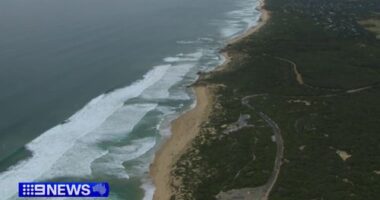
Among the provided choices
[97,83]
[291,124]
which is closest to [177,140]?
[291,124]

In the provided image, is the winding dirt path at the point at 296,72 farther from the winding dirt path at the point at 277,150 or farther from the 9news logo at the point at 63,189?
the 9news logo at the point at 63,189

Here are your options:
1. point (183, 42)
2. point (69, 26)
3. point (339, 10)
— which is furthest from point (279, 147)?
point (339, 10)

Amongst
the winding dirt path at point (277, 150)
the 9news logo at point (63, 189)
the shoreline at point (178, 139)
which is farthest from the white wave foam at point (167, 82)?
the 9news logo at point (63, 189)

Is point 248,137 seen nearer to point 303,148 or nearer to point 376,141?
point 303,148

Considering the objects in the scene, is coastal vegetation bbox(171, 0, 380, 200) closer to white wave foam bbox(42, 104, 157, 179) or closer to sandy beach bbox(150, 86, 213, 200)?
sandy beach bbox(150, 86, 213, 200)

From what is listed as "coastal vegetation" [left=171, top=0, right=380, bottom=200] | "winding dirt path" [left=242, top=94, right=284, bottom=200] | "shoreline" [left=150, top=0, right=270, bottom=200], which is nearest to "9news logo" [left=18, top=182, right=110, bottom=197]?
"shoreline" [left=150, top=0, right=270, bottom=200]

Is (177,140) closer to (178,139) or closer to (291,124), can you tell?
(178,139)
